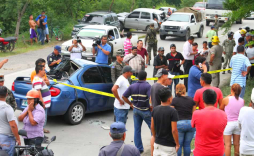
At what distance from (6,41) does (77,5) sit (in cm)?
1072

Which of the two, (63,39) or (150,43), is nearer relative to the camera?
(150,43)

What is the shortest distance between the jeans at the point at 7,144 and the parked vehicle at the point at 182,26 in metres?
20.4

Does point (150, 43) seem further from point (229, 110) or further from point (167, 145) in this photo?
point (167, 145)

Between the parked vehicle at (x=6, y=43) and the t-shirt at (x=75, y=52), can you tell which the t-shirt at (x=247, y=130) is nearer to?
the t-shirt at (x=75, y=52)

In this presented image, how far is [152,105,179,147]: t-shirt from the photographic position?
6.11 meters

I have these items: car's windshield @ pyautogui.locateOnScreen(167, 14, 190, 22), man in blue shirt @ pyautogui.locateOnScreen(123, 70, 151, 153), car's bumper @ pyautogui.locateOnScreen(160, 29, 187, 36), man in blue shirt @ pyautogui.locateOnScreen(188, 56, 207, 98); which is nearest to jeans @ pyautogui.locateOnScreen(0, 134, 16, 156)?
man in blue shirt @ pyautogui.locateOnScreen(123, 70, 151, 153)

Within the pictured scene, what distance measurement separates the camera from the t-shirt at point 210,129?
19.4ft

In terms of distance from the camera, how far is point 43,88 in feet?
29.0

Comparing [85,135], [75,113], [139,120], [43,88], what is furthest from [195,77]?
[43,88]

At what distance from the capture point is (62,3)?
28.8m

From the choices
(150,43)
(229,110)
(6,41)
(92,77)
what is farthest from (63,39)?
(229,110)

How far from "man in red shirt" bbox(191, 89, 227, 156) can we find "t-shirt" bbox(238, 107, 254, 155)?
0.32 metres

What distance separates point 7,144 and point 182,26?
20638 millimetres

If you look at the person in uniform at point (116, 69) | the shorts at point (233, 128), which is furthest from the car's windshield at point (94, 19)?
the shorts at point (233, 128)
